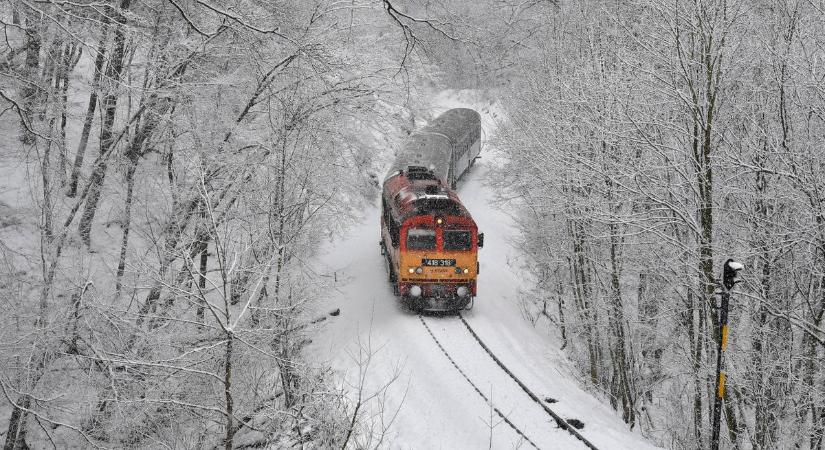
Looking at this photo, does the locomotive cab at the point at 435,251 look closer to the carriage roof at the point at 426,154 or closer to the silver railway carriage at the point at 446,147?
the silver railway carriage at the point at 446,147

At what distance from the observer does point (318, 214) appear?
17.8 metres

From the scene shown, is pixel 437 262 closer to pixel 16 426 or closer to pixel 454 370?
pixel 454 370

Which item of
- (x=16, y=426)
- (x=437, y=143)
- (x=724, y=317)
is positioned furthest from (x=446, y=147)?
(x=16, y=426)

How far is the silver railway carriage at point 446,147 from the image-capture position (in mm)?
22406

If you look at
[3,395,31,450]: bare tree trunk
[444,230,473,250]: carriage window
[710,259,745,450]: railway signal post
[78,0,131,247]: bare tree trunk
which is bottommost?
[3,395,31,450]: bare tree trunk

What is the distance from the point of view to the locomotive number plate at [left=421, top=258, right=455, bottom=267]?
53.3ft

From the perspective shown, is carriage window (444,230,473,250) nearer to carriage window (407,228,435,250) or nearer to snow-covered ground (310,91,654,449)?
carriage window (407,228,435,250)

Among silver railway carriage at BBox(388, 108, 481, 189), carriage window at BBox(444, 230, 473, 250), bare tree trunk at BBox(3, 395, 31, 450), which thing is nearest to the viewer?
bare tree trunk at BBox(3, 395, 31, 450)

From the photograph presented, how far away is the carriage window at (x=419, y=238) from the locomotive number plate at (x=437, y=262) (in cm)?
33

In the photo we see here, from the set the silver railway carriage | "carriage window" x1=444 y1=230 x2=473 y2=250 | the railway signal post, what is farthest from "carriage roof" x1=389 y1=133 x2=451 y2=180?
the railway signal post

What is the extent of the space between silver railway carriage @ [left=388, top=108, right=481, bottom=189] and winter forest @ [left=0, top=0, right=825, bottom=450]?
16.8ft

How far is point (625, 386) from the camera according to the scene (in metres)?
14.8

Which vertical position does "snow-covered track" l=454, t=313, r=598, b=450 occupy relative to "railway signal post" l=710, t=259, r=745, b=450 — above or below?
below

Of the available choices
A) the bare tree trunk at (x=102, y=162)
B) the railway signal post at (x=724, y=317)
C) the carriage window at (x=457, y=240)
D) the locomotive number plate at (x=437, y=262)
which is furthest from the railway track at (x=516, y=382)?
the bare tree trunk at (x=102, y=162)
